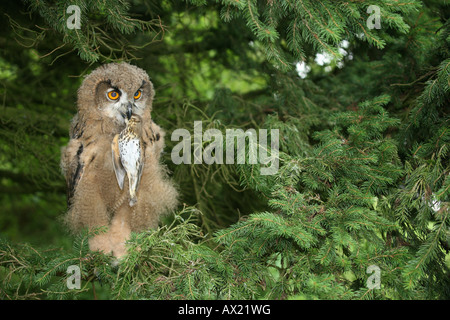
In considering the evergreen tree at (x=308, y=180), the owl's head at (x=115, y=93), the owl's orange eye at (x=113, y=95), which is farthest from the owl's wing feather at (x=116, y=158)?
the evergreen tree at (x=308, y=180)

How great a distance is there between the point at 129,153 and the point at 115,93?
0.36 meters

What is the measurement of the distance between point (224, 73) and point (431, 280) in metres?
3.35

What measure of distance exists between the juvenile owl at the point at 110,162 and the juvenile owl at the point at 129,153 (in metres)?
0.02

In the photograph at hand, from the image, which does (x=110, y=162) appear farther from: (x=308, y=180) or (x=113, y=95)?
(x=308, y=180)

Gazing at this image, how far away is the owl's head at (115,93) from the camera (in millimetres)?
2488

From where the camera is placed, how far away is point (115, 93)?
2.53m

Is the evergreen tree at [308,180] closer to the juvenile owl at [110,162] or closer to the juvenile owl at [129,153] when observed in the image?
the juvenile owl at [110,162]

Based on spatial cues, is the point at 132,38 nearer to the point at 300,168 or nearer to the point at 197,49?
the point at 197,49

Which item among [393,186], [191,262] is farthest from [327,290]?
[393,186]

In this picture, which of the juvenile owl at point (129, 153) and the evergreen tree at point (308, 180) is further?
the juvenile owl at point (129, 153)

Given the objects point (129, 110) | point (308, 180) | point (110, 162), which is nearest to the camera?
point (308, 180)

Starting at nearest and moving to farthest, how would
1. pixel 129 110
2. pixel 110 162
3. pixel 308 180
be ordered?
pixel 308 180
pixel 129 110
pixel 110 162

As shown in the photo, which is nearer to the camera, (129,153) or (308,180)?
(308,180)

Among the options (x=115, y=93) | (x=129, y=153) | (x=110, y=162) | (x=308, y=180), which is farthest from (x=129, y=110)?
(x=308, y=180)
